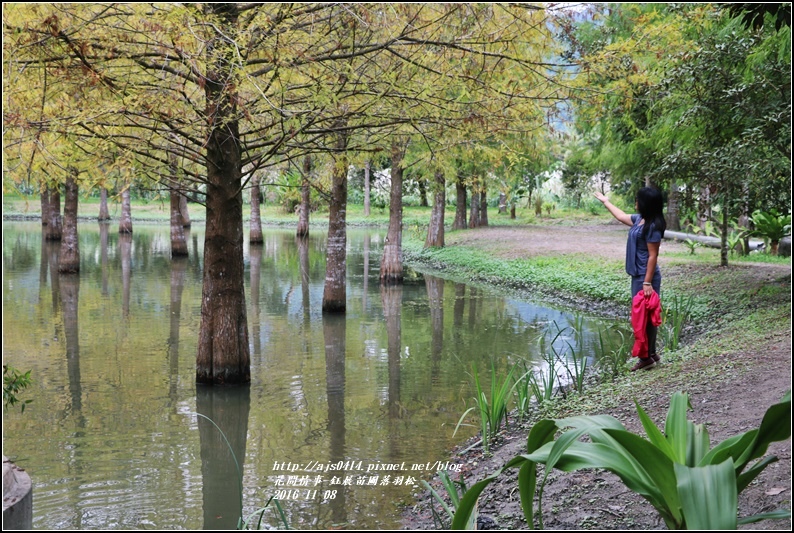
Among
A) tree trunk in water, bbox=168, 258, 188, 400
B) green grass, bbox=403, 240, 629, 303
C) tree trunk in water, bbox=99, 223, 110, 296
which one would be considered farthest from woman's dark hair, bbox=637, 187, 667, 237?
tree trunk in water, bbox=99, 223, 110, 296

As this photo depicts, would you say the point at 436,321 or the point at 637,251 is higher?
the point at 637,251

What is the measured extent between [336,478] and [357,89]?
4265mm

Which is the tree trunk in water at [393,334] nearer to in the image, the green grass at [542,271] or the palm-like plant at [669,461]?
the green grass at [542,271]

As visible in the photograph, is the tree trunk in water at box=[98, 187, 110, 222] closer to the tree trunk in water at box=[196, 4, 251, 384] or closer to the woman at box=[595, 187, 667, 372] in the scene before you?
the tree trunk in water at box=[196, 4, 251, 384]

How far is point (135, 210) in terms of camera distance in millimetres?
61719

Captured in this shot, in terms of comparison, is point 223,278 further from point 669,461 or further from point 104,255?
point 104,255

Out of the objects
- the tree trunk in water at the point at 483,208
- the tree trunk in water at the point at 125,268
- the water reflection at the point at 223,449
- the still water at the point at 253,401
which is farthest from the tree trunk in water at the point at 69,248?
the tree trunk in water at the point at 483,208

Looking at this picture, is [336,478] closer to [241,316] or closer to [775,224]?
[241,316]

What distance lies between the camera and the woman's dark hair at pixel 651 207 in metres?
7.68

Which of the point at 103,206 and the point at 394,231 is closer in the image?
the point at 394,231

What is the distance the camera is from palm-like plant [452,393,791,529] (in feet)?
10.3

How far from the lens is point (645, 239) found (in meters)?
7.90

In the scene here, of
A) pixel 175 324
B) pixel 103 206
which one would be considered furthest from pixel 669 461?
pixel 103 206

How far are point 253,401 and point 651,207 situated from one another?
5.10m
